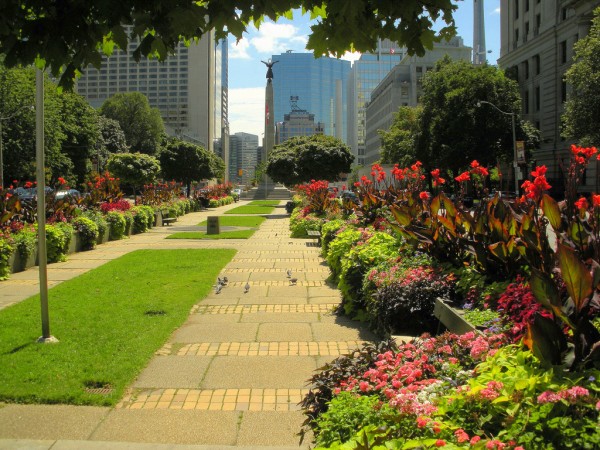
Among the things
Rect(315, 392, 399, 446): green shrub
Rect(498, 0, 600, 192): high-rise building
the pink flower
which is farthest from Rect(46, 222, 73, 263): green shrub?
Rect(498, 0, 600, 192): high-rise building

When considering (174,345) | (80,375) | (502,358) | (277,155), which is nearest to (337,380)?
(502,358)

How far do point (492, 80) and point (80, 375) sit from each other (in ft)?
146

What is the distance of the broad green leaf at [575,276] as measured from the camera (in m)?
2.76

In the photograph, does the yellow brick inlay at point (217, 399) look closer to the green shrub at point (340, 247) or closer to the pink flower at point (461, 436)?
the pink flower at point (461, 436)

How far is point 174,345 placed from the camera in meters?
6.33

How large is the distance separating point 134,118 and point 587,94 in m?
72.6

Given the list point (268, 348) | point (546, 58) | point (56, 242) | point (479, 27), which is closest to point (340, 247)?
point (268, 348)

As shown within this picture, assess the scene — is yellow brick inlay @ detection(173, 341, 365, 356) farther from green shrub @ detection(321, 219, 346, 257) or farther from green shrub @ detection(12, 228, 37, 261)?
green shrub @ detection(12, 228, 37, 261)

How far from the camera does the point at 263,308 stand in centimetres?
836

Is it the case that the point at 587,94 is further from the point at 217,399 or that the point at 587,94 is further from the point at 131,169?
the point at 217,399

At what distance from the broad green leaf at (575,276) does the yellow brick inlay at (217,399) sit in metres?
2.44

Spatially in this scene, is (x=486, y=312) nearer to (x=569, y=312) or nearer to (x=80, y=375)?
(x=569, y=312)

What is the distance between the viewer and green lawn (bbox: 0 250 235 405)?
491 centimetres

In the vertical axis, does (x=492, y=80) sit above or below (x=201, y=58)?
below
